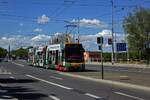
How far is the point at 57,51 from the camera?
Answer: 178 feet

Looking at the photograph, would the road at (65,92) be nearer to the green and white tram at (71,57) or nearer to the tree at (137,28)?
the green and white tram at (71,57)

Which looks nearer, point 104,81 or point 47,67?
point 104,81

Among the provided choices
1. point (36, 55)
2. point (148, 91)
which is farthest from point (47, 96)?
point (36, 55)

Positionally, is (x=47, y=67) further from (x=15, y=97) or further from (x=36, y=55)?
(x=15, y=97)

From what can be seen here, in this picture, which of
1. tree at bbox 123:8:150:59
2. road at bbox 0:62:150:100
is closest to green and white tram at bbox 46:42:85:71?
road at bbox 0:62:150:100

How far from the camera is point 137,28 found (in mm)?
100562

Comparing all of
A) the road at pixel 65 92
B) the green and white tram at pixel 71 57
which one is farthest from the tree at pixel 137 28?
the road at pixel 65 92

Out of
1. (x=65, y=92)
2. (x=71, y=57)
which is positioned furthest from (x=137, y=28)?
(x=65, y=92)

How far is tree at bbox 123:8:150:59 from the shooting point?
99.2m

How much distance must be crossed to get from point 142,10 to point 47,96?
85.4m

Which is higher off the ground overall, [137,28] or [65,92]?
[137,28]

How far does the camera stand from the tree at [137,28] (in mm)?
99188

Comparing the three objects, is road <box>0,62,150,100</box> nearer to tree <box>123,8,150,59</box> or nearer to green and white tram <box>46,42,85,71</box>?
green and white tram <box>46,42,85,71</box>

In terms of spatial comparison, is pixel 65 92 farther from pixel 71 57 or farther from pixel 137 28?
pixel 137 28
